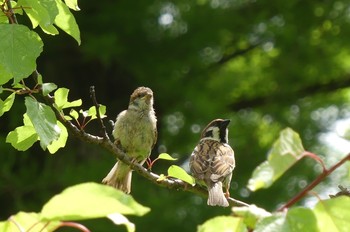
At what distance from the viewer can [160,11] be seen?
6988 millimetres

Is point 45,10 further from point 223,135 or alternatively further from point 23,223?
point 223,135

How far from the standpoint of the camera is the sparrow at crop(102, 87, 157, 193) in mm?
4250

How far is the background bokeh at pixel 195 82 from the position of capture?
6.64 metres

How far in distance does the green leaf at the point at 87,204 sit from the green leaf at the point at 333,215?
25 cm

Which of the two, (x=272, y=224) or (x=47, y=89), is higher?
(x=47, y=89)

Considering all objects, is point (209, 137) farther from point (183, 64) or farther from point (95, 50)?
point (183, 64)

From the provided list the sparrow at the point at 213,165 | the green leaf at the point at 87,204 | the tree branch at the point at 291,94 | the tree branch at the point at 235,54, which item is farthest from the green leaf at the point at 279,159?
the tree branch at the point at 291,94

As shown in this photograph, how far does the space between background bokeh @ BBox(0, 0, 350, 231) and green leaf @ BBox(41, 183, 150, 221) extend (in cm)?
512

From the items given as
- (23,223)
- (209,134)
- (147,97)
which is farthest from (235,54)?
(23,223)

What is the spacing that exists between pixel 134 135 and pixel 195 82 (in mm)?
2829

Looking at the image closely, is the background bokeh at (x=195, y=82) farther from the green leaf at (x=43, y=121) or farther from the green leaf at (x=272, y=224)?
the green leaf at (x=272, y=224)

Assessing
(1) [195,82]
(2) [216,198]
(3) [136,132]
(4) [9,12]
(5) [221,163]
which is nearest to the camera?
(4) [9,12]

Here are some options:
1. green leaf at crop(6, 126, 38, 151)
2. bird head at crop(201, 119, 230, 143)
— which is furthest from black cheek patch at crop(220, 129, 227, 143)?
green leaf at crop(6, 126, 38, 151)

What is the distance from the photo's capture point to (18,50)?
6.27ft
